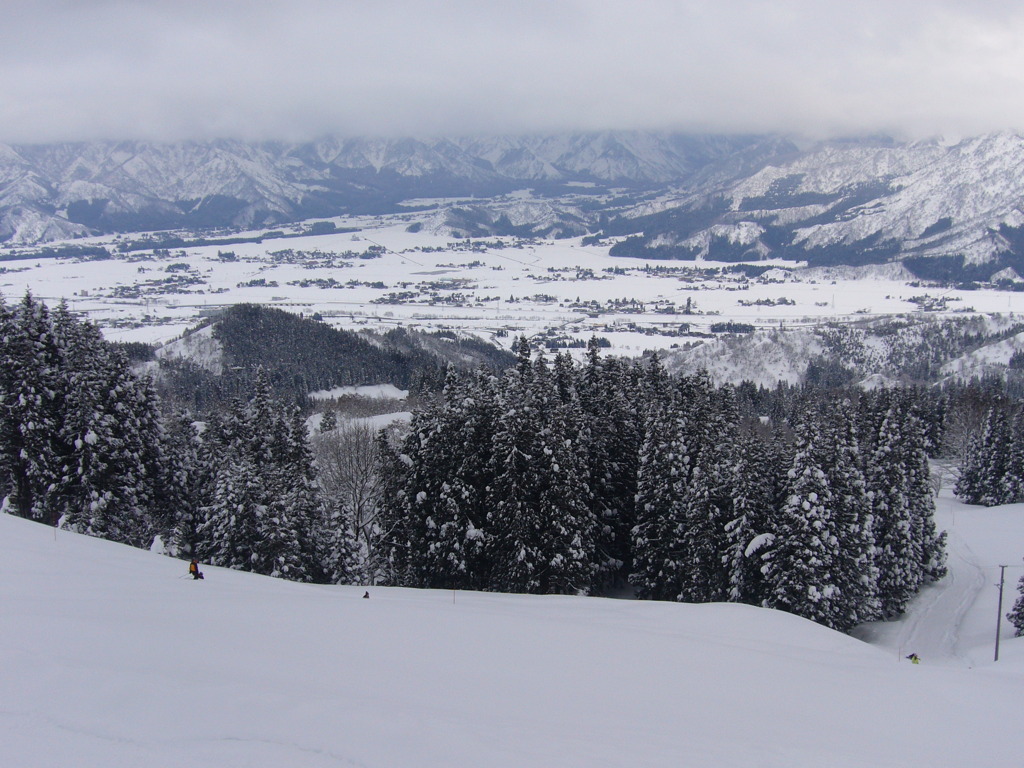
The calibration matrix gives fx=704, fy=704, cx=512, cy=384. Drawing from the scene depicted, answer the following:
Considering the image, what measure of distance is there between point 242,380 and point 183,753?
152 metres

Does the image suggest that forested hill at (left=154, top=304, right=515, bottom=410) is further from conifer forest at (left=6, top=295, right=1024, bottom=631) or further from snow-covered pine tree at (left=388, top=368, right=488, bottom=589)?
snow-covered pine tree at (left=388, top=368, right=488, bottom=589)

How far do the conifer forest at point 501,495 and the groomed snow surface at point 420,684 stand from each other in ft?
27.6

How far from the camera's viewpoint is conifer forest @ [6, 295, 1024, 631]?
3519 cm

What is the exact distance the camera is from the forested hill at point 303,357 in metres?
147

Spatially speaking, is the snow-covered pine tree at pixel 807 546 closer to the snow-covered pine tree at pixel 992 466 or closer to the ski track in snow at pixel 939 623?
the ski track in snow at pixel 939 623

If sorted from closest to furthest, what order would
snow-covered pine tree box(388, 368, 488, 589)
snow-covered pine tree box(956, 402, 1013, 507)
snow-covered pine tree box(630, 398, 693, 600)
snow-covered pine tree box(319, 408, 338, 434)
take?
snow-covered pine tree box(388, 368, 488, 589) < snow-covered pine tree box(630, 398, 693, 600) < snow-covered pine tree box(319, 408, 338, 434) < snow-covered pine tree box(956, 402, 1013, 507)

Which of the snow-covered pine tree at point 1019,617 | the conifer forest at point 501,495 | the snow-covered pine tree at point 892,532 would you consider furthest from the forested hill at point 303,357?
the snow-covered pine tree at point 1019,617

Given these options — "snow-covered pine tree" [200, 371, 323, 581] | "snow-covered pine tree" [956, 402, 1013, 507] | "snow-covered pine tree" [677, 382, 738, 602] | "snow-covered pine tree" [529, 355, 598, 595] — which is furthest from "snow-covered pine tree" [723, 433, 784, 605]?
"snow-covered pine tree" [956, 402, 1013, 507]

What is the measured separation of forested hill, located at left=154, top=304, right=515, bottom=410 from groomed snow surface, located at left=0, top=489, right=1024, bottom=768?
106m

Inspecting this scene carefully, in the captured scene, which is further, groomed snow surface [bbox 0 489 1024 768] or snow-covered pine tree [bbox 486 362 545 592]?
snow-covered pine tree [bbox 486 362 545 592]

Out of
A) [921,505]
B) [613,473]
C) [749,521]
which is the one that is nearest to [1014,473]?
[921,505]

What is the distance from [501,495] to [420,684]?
20823mm

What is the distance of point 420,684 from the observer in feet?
50.0

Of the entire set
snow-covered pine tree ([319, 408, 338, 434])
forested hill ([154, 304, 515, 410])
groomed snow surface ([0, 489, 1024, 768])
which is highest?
groomed snow surface ([0, 489, 1024, 768])
